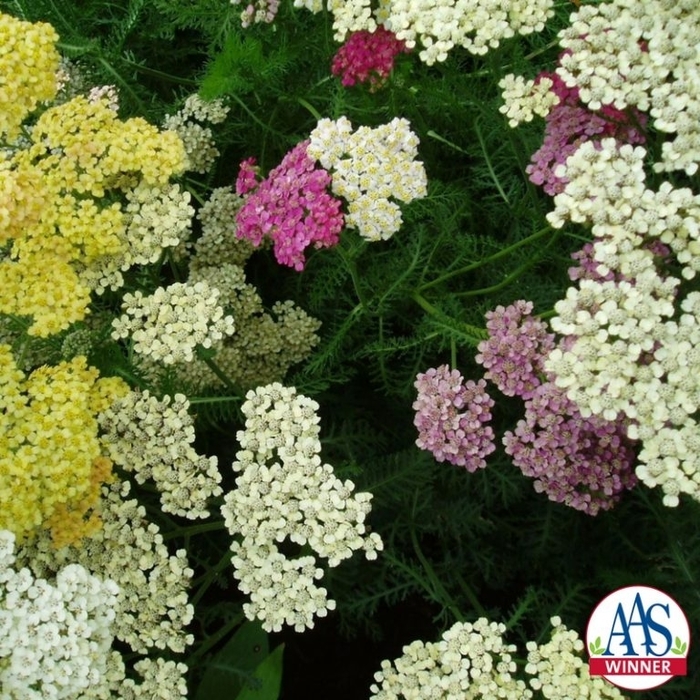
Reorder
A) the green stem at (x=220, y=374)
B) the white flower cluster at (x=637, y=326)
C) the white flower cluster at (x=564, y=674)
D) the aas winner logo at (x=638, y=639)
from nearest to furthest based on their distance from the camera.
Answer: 1. the white flower cluster at (x=637, y=326)
2. the white flower cluster at (x=564, y=674)
3. the aas winner logo at (x=638, y=639)
4. the green stem at (x=220, y=374)

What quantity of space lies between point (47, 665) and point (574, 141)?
2.11m

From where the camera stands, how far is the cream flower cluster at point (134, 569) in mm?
2445

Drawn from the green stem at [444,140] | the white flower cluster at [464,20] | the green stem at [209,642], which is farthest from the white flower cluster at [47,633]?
the green stem at [444,140]

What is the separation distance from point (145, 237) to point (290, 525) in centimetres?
102

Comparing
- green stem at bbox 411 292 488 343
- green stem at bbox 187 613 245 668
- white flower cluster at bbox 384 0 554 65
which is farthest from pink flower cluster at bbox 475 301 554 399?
green stem at bbox 187 613 245 668

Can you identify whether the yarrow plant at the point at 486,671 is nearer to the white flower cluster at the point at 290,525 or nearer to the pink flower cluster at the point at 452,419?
the white flower cluster at the point at 290,525

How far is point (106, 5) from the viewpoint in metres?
3.79

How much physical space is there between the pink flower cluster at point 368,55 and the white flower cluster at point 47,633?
1746 millimetres

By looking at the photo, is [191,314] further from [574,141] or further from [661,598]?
[661,598]

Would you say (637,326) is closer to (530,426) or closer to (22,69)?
(530,426)

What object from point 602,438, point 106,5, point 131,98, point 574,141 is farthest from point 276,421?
point 106,5

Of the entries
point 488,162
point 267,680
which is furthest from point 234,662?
point 488,162

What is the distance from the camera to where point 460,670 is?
7.93 ft

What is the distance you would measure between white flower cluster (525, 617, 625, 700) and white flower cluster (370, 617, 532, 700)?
0.11 ft
